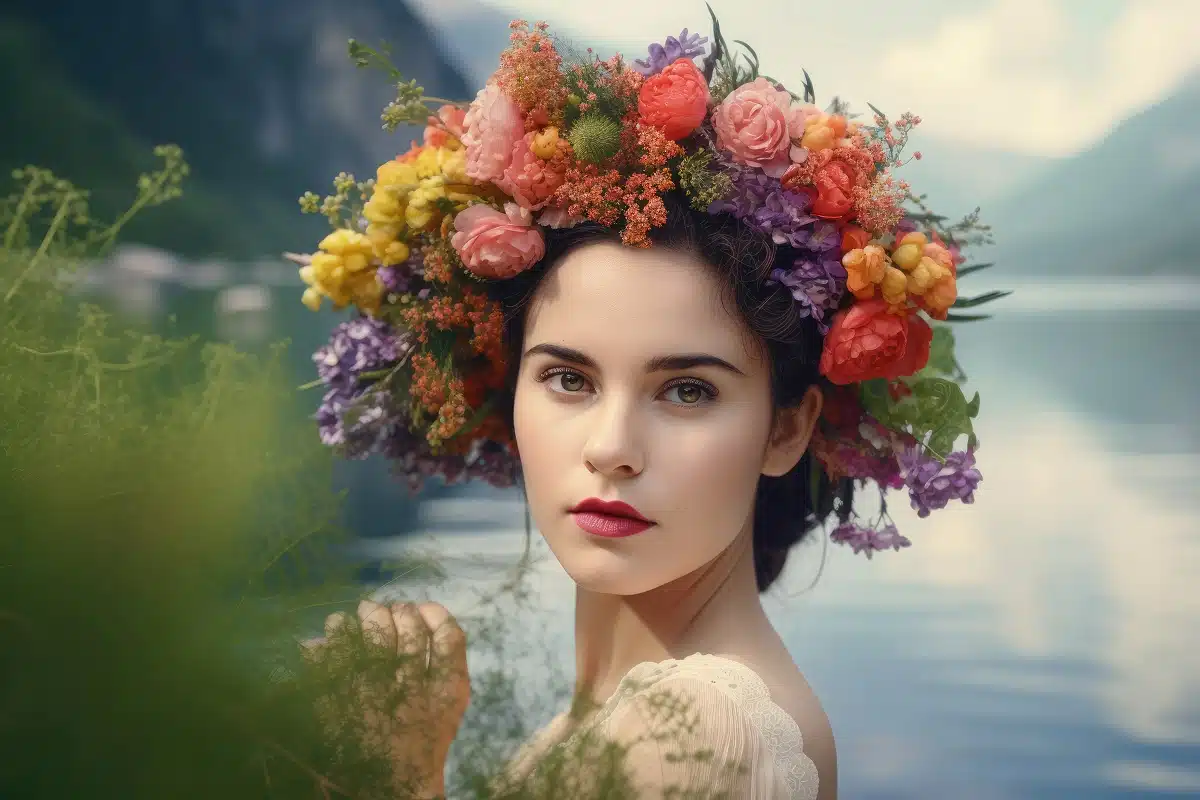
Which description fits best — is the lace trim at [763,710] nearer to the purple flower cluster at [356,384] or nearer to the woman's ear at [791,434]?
the woman's ear at [791,434]

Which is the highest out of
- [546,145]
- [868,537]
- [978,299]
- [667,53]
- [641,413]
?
[667,53]

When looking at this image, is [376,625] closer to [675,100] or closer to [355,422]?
[675,100]

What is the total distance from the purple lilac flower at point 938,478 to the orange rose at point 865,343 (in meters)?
0.14

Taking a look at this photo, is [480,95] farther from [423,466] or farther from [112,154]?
[112,154]

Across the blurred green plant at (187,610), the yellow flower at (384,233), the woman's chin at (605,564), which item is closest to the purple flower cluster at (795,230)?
the woman's chin at (605,564)

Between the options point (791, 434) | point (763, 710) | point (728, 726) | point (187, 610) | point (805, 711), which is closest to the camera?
point (187, 610)

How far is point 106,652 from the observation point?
0.62 metres

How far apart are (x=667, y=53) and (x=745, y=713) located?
79 cm

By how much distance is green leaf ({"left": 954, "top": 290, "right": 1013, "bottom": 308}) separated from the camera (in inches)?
64.9

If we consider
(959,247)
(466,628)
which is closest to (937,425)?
(959,247)

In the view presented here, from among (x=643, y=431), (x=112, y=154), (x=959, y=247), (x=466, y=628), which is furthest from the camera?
(x=112, y=154)

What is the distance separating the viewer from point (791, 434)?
1.59 m

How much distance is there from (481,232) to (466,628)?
78cm

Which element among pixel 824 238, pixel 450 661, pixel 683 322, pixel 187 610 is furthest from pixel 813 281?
pixel 187 610
